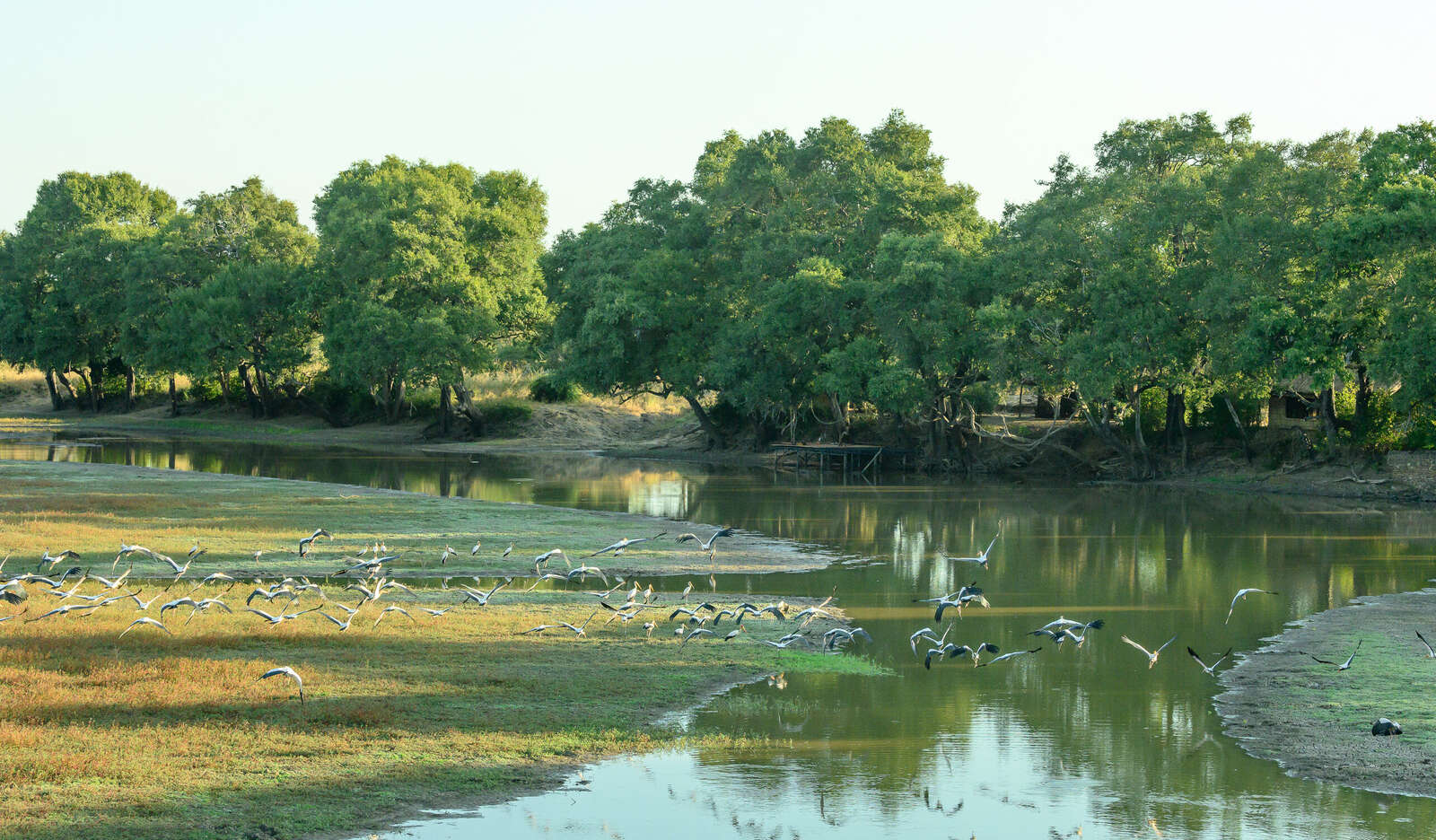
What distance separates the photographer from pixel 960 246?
56.7 metres

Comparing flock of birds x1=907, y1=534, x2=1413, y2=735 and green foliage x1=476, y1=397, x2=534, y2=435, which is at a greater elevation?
green foliage x1=476, y1=397, x2=534, y2=435

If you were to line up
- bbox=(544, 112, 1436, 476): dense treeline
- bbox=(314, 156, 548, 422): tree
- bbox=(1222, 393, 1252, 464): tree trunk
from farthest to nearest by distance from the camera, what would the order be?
bbox=(314, 156, 548, 422): tree → bbox=(1222, 393, 1252, 464): tree trunk → bbox=(544, 112, 1436, 476): dense treeline

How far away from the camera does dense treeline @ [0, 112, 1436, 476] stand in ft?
143

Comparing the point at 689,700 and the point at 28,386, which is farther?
the point at 28,386

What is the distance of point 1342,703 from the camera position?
51.1 ft

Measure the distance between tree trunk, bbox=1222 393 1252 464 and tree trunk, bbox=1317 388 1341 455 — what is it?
330 centimetres

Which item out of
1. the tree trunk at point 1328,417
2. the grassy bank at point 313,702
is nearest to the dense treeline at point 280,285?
the tree trunk at point 1328,417

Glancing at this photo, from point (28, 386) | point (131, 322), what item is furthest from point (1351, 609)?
point (28, 386)

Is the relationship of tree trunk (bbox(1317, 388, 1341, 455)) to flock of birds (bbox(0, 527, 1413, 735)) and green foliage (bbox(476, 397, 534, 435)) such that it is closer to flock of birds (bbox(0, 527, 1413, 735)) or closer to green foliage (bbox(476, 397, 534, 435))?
flock of birds (bbox(0, 527, 1413, 735))

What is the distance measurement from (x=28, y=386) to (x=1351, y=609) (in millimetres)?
126230

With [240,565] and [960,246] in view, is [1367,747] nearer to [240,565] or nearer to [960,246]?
[240,565]

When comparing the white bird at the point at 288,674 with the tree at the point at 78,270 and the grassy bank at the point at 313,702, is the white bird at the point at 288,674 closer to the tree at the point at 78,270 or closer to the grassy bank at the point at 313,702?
the grassy bank at the point at 313,702

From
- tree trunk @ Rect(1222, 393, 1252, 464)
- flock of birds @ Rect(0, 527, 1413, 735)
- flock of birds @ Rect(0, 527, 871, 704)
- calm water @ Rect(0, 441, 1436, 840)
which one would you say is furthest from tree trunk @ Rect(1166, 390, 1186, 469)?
flock of birds @ Rect(0, 527, 871, 704)

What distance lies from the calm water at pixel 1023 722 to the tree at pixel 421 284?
133ft
